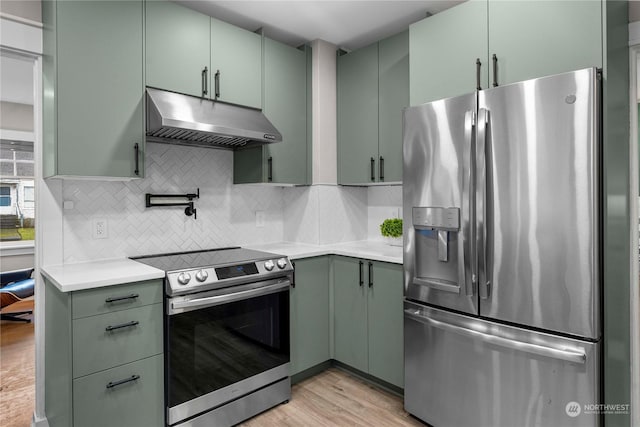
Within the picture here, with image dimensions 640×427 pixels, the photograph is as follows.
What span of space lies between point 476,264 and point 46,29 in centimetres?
257

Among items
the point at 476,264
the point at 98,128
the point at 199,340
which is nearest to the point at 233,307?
the point at 199,340

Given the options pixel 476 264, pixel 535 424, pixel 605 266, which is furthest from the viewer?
pixel 476 264

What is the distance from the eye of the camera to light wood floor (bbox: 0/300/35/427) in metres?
2.28

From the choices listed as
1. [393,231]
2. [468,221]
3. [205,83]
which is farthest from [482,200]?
[205,83]

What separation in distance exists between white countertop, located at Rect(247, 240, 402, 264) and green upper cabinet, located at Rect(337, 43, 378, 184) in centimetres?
53

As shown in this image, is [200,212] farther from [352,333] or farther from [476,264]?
[476,264]

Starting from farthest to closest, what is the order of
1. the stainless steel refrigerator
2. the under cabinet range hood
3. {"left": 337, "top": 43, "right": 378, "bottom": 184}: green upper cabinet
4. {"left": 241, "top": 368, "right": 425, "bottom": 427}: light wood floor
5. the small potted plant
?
1. the small potted plant
2. {"left": 337, "top": 43, "right": 378, "bottom": 184}: green upper cabinet
3. {"left": 241, "top": 368, "right": 425, "bottom": 427}: light wood floor
4. the under cabinet range hood
5. the stainless steel refrigerator

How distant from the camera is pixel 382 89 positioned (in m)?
2.82

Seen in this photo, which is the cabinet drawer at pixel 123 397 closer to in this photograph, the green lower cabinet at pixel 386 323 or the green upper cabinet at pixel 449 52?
the green lower cabinet at pixel 386 323

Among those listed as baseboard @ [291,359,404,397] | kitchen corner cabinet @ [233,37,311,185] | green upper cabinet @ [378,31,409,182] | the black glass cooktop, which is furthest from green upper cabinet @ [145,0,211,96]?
baseboard @ [291,359,404,397]

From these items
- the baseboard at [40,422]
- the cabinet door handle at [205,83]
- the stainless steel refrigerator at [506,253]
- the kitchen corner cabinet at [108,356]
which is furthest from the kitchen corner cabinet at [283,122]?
the baseboard at [40,422]

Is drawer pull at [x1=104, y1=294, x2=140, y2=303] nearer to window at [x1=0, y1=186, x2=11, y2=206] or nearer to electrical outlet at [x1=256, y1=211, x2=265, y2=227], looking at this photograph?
electrical outlet at [x1=256, y1=211, x2=265, y2=227]

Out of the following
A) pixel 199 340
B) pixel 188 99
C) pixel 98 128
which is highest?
pixel 188 99

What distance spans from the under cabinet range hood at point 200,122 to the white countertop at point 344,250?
31.7 inches
